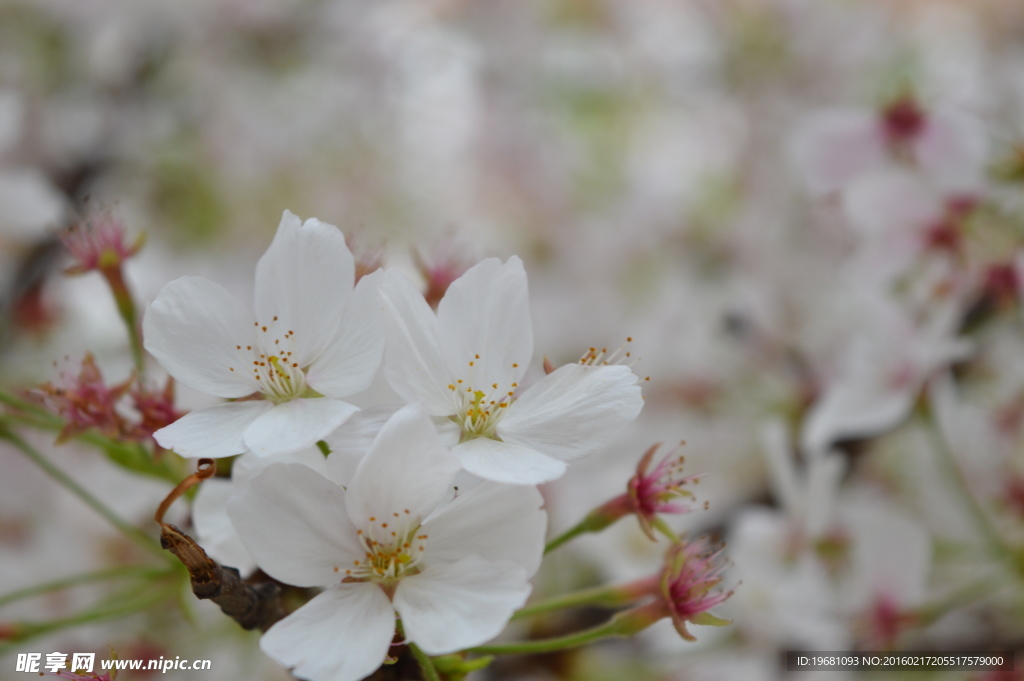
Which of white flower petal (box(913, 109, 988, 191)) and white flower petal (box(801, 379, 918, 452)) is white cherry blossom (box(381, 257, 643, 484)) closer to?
white flower petal (box(801, 379, 918, 452))

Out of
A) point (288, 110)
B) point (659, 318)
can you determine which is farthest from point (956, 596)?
point (288, 110)

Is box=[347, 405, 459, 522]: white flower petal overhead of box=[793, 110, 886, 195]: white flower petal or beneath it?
beneath

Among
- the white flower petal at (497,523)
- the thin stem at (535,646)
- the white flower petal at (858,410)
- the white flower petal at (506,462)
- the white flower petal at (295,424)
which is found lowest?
the white flower petal at (858,410)

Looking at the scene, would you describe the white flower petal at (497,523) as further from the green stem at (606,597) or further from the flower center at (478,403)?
the green stem at (606,597)

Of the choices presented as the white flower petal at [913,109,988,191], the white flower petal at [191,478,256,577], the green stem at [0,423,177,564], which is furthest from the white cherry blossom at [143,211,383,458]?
the white flower petal at [913,109,988,191]

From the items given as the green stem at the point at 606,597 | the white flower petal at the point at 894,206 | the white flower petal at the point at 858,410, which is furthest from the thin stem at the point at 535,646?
the white flower petal at the point at 894,206

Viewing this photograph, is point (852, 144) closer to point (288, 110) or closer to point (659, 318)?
point (659, 318)

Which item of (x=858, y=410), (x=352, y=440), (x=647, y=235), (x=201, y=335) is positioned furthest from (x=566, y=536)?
(x=647, y=235)
